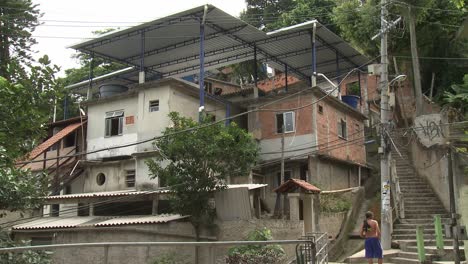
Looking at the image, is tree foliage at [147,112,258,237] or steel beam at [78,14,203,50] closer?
tree foliage at [147,112,258,237]

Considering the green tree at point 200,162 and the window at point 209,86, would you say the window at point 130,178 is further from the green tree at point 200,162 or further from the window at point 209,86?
the window at point 209,86

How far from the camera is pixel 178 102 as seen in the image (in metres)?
23.0

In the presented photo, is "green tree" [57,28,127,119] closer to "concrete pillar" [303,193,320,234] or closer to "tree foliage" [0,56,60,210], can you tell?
"concrete pillar" [303,193,320,234]

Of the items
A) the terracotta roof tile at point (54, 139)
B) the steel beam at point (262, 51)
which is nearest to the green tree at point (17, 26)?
the terracotta roof tile at point (54, 139)

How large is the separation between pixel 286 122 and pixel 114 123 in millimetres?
8520

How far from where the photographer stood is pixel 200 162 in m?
17.1

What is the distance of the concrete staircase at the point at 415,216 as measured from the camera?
50.6 feet

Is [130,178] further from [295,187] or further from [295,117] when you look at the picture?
[295,187]

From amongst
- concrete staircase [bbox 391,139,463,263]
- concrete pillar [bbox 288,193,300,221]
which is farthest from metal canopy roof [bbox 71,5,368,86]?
concrete pillar [bbox 288,193,300,221]

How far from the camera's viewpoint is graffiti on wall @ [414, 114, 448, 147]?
20094 millimetres

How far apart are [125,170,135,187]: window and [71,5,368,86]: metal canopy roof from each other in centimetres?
521

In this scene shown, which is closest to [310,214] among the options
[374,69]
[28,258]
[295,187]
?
[295,187]

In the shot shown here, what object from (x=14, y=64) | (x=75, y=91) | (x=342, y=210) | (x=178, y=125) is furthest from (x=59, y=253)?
(x=75, y=91)

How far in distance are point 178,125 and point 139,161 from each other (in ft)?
17.7
